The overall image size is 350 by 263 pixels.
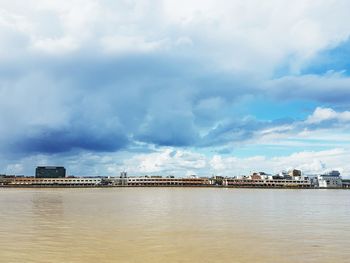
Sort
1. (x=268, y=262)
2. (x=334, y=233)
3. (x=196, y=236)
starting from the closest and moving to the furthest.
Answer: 1. (x=268, y=262)
2. (x=196, y=236)
3. (x=334, y=233)

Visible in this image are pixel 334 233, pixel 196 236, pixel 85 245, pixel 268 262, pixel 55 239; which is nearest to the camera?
pixel 268 262

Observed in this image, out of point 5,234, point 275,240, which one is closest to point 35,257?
point 5,234

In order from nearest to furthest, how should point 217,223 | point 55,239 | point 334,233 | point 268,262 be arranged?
point 268,262, point 55,239, point 334,233, point 217,223

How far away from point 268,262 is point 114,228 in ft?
48.3

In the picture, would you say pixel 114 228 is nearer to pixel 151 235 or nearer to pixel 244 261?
pixel 151 235

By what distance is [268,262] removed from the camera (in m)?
18.5

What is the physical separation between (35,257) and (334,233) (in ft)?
69.3

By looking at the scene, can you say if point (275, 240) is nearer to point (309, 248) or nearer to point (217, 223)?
point (309, 248)

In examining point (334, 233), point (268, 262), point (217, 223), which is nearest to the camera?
point (268, 262)

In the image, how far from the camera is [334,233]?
29375mm

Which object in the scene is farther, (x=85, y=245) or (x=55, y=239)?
(x=55, y=239)

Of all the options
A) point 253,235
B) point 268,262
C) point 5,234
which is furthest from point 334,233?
point 5,234

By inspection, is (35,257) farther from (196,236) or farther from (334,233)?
(334,233)

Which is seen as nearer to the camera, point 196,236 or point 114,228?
point 196,236
